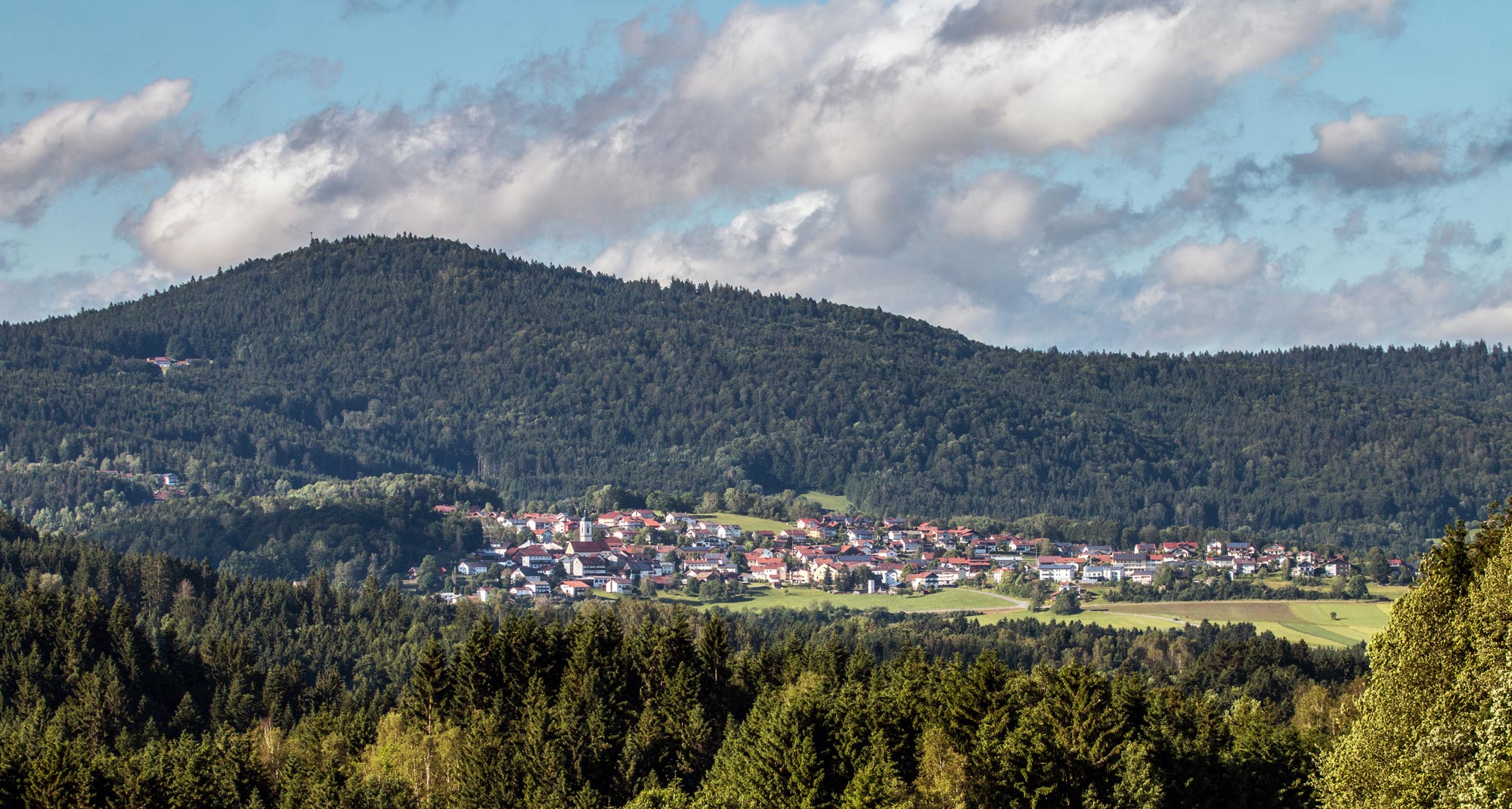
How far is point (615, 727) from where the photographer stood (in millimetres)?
91750

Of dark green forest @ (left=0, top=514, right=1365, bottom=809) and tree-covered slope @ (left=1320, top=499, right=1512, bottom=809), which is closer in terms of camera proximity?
tree-covered slope @ (left=1320, top=499, right=1512, bottom=809)

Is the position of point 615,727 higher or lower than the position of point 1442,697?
lower

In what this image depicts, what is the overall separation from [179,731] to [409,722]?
95.1ft

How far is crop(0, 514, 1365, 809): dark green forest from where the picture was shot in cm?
7362

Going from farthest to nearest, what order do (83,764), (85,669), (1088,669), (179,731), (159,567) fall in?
(159,567)
(85,669)
(179,731)
(1088,669)
(83,764)

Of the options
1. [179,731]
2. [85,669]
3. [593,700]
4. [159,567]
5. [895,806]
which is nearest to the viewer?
[895,806]

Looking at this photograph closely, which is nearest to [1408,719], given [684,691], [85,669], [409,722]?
[684,691]

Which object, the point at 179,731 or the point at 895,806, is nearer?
the point at 895,806

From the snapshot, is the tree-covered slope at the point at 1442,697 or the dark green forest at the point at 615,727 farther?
the dark green forest at the point at 615,727

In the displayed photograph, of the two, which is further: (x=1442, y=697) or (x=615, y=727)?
(x=615, y=727)

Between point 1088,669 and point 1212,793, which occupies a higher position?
point 1088,669

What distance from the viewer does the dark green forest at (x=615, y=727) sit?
73.6 m

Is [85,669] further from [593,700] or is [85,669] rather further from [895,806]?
[895,806]

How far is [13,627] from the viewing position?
126 m
